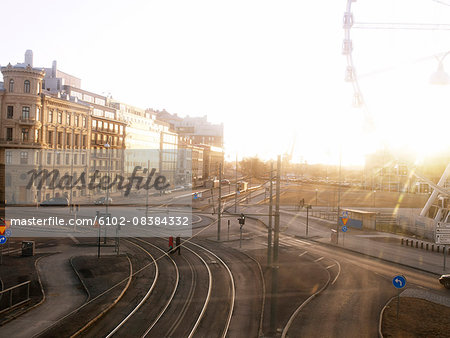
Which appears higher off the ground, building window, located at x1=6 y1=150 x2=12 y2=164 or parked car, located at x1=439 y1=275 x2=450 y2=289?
building window, located at x1=6 y1=150 x2=12 y2=164

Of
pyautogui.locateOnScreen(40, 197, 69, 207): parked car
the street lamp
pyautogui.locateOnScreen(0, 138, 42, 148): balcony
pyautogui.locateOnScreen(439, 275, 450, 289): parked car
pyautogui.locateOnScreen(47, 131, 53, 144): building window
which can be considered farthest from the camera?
pyautogui.locateOnScreen(47, 131, 53, 144): building window

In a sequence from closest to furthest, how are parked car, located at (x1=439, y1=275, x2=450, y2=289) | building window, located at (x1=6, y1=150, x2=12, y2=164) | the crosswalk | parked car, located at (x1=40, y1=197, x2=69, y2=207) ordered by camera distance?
parked car, located at (x1=439, y1=275, x2=450, y2=289) → the crosswalk → building window, located at (x1=6, y1=150, x2=12, y2=164) → parked car, located at (x1=40, y1=197, x2=69, y2=207)

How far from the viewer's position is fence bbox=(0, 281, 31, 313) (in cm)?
1506

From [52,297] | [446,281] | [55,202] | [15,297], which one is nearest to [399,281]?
[446,281]

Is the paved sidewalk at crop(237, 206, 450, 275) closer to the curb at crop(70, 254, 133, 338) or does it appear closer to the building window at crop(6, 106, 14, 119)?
the curb at crop(70, 254, 133, 338)

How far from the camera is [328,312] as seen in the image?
15953 millimetres

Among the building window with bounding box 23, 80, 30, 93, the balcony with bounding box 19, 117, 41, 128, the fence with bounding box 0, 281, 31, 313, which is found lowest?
the fence with bounding box 0, 281, 31, 313

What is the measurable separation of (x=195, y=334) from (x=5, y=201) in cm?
4272

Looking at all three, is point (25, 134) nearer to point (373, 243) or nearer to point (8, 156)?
point (8, 156)

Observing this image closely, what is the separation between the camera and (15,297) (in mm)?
16531

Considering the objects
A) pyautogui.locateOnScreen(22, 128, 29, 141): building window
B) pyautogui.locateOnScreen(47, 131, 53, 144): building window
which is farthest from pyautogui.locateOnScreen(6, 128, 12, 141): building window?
pyautogui.locateOnScreen(47, 131, 53, 144): building window

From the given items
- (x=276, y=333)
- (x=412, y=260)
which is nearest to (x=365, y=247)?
(x=412, y=260)

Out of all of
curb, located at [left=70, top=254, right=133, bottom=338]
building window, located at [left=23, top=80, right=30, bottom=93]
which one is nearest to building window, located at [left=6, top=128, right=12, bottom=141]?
building window, located at [left=23, top=80, right=30, bottom=93]

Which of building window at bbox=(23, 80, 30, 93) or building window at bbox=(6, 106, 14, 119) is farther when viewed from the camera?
building window at bbox=(23, 80, 30, 93)
